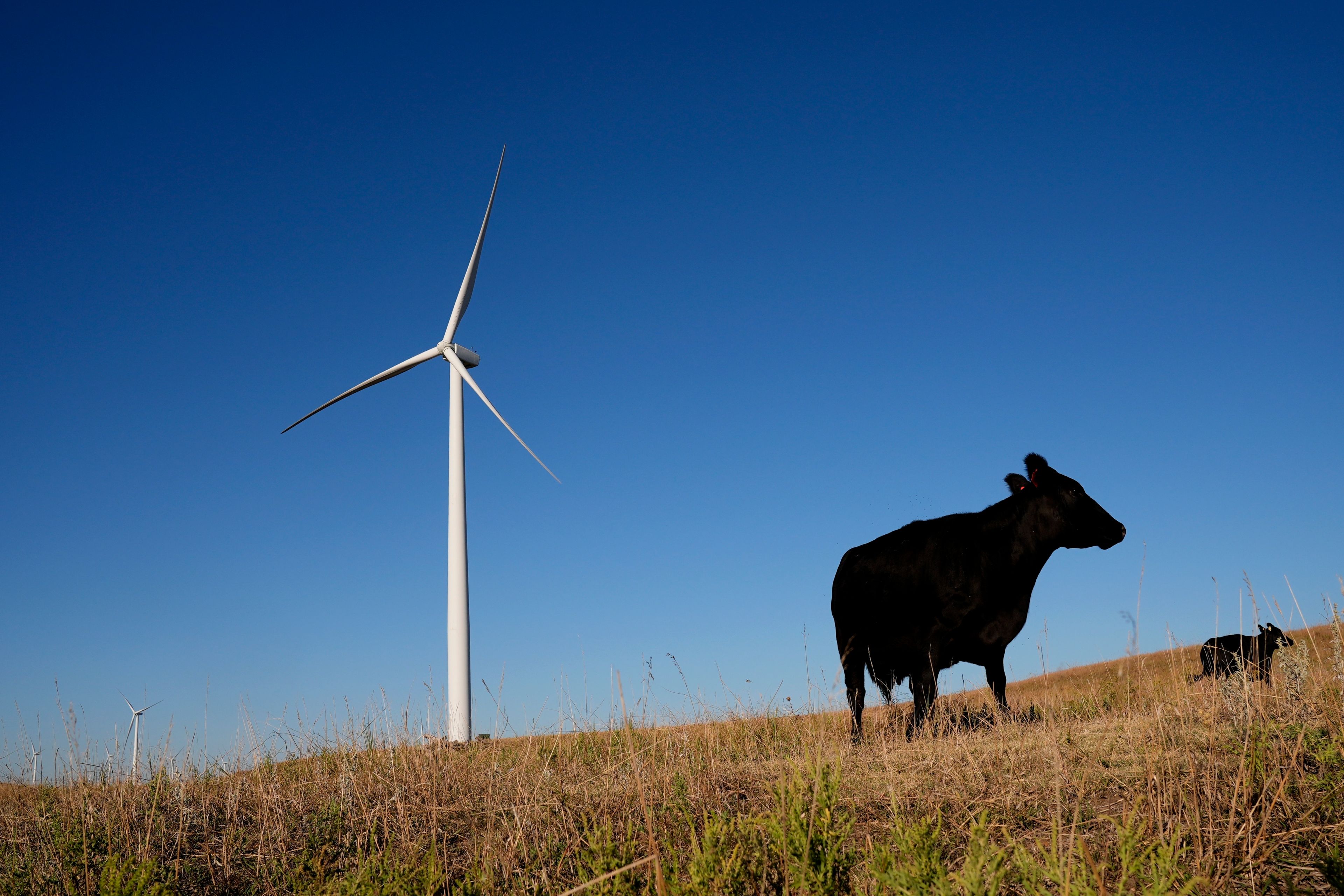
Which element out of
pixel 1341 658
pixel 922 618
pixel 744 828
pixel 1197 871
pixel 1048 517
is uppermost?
pixel 1048 517

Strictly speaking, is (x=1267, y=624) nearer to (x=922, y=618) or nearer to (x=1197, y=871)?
(x=922, y=618)

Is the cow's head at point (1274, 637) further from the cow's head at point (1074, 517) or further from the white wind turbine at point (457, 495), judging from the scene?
the white wind turbine at point (457, 495)

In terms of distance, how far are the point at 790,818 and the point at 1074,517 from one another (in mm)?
7133

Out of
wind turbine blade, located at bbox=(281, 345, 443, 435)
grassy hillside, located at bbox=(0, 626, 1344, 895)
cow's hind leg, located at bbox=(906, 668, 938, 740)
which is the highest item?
wind turbine blade, located at bbox=(281, 345, 443, 435)

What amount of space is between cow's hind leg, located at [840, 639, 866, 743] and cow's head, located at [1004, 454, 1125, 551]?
268 centimetres

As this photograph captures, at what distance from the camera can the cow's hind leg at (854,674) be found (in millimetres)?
10117

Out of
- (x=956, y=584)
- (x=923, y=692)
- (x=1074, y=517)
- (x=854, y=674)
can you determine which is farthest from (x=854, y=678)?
(x=1074, y=517)

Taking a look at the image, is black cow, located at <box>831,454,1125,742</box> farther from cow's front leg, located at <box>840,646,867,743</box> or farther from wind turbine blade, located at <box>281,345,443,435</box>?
wind turbine blade, located at <box>281,345,443,435</box>

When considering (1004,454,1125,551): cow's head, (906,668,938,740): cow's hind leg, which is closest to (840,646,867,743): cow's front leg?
(906,668,938,740): cow's hind leg

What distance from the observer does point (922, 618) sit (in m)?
9.89

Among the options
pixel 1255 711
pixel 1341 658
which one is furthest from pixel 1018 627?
pixel 1341 658

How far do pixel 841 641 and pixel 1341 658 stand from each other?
541 centimetres

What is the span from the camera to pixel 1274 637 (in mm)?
12242

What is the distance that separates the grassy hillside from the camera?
3.92 m
